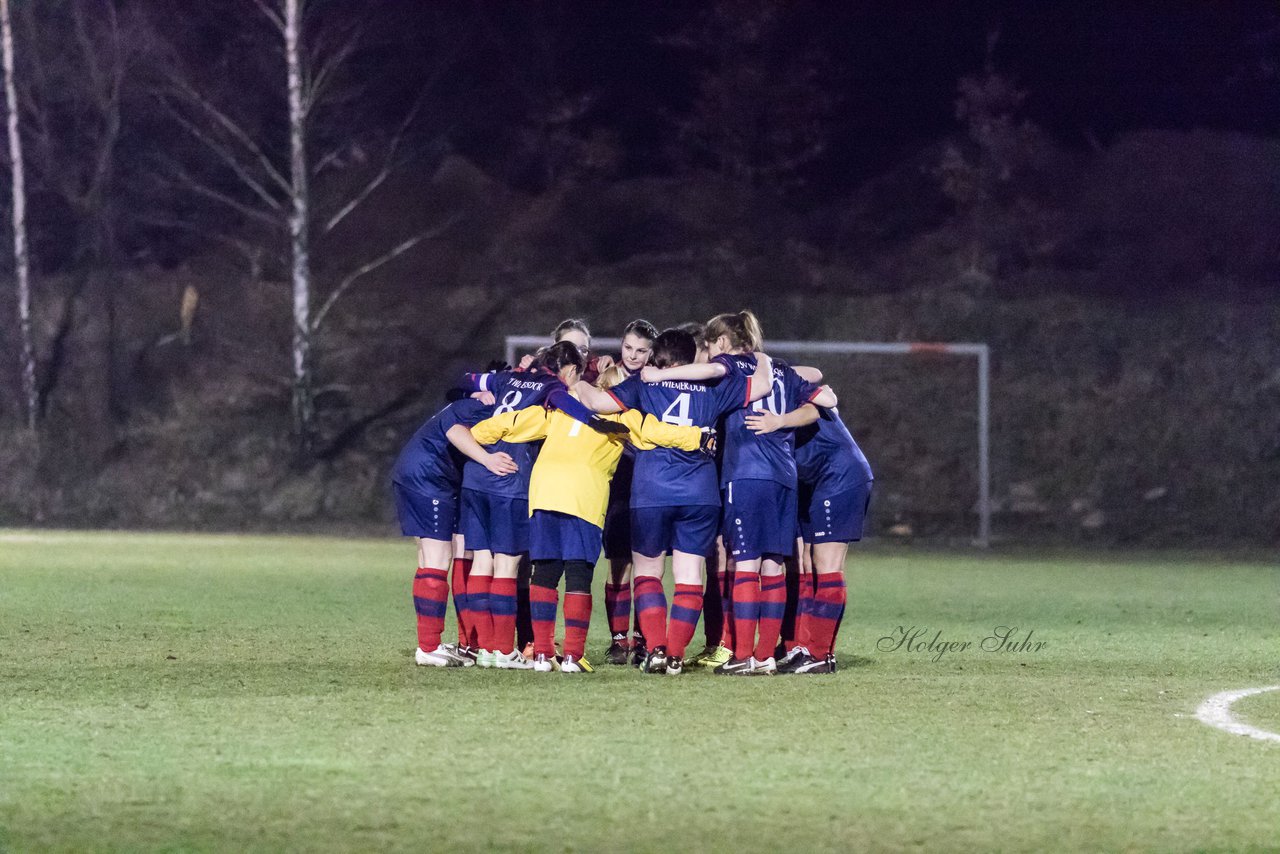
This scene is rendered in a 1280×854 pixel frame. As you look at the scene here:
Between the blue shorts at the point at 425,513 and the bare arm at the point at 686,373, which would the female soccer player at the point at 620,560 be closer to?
the bare arm at the point at 686,373

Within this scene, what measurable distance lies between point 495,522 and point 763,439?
154cm

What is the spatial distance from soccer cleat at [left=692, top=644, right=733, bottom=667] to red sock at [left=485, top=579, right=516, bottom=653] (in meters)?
1.07

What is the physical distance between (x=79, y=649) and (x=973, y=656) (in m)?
5.31

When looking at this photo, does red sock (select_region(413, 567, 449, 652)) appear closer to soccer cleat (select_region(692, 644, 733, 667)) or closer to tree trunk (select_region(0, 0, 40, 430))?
soccer cleat (select_region(692, 644, 733, 667))

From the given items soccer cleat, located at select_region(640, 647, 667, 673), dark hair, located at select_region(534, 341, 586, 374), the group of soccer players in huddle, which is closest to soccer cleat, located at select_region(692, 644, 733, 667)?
the group of soccer players in huddle

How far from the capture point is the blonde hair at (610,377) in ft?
30.1

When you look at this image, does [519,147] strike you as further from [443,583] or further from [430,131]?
[443,583]

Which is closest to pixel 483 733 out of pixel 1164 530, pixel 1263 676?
pixel 1263 676

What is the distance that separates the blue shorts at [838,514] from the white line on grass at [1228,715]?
203cm

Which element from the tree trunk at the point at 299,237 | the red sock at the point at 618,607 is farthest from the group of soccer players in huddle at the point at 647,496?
the tree trunk at the point at 299,237

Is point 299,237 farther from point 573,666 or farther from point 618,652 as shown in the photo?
point 573,666

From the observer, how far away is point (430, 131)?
3747cm

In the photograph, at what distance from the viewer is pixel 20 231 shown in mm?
28469

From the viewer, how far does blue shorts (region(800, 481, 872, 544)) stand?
29.5ft
